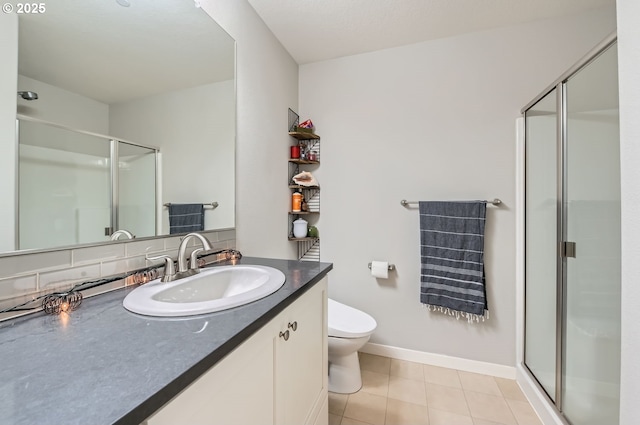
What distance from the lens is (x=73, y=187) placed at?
2.61 feet

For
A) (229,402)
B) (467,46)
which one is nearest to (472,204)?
(467,46)

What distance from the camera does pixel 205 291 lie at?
1.04m

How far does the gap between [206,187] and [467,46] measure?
6.37ft

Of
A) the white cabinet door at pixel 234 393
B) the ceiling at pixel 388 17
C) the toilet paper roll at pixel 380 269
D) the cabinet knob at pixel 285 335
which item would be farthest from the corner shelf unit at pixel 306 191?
the white cabinet door at pixel 234 393

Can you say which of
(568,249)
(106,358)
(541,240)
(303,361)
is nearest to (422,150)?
(541,240)

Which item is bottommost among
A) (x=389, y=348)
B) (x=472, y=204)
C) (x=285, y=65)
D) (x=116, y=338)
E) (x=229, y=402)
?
(x=389, y=348)

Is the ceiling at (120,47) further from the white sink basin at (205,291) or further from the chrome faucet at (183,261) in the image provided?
the white sink basin at (205,291)

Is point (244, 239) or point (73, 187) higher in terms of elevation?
point (73, 187)

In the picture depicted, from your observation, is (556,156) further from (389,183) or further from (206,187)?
(206,187)

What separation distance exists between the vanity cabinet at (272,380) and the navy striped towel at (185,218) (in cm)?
63

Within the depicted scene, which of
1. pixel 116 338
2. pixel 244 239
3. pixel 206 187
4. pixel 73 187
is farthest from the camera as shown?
pixel 244 239

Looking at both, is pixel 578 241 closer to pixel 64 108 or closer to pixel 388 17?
pixel 388 17

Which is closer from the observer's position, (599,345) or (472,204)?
(599,345)

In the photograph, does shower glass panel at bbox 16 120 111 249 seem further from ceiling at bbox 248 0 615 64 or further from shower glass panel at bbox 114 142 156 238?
ceiling at bbox 248 0 615 64
